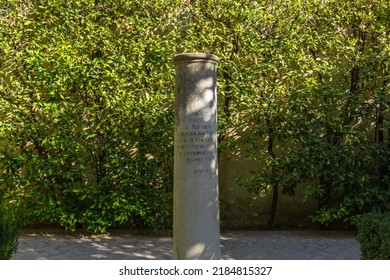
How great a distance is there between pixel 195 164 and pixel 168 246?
2758mm

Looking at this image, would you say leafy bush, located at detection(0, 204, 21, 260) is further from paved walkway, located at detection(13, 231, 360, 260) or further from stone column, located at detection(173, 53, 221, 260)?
stone column, located at detection(173, 53, 221, 260)

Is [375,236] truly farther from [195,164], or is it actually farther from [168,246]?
[168,246]

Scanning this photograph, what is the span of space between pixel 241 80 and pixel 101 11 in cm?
281

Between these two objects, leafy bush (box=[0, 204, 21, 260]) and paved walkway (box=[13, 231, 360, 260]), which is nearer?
leafy bush (box=[0, 204, 21, 260])

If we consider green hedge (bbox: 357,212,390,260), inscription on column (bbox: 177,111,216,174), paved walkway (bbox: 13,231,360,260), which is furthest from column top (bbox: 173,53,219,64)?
paved walkway (bbox: 13,231,360,260)

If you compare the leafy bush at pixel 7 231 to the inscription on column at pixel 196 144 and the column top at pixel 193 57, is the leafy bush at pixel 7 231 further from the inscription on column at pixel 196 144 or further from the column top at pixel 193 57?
the column top at pixel 193 57

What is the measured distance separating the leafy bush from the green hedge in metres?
3.82

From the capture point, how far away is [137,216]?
762 cm

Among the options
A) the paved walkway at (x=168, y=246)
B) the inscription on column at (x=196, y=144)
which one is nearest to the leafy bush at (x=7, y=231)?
the paved walkway at (x=168, y=246)

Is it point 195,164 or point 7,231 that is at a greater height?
point 195,164

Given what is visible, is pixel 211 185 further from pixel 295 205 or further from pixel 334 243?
pixel 295 205

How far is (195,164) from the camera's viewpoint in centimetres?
428

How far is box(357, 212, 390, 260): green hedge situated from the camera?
417 centimetres

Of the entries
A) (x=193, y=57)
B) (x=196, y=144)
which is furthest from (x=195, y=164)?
(x=193, y=57)
